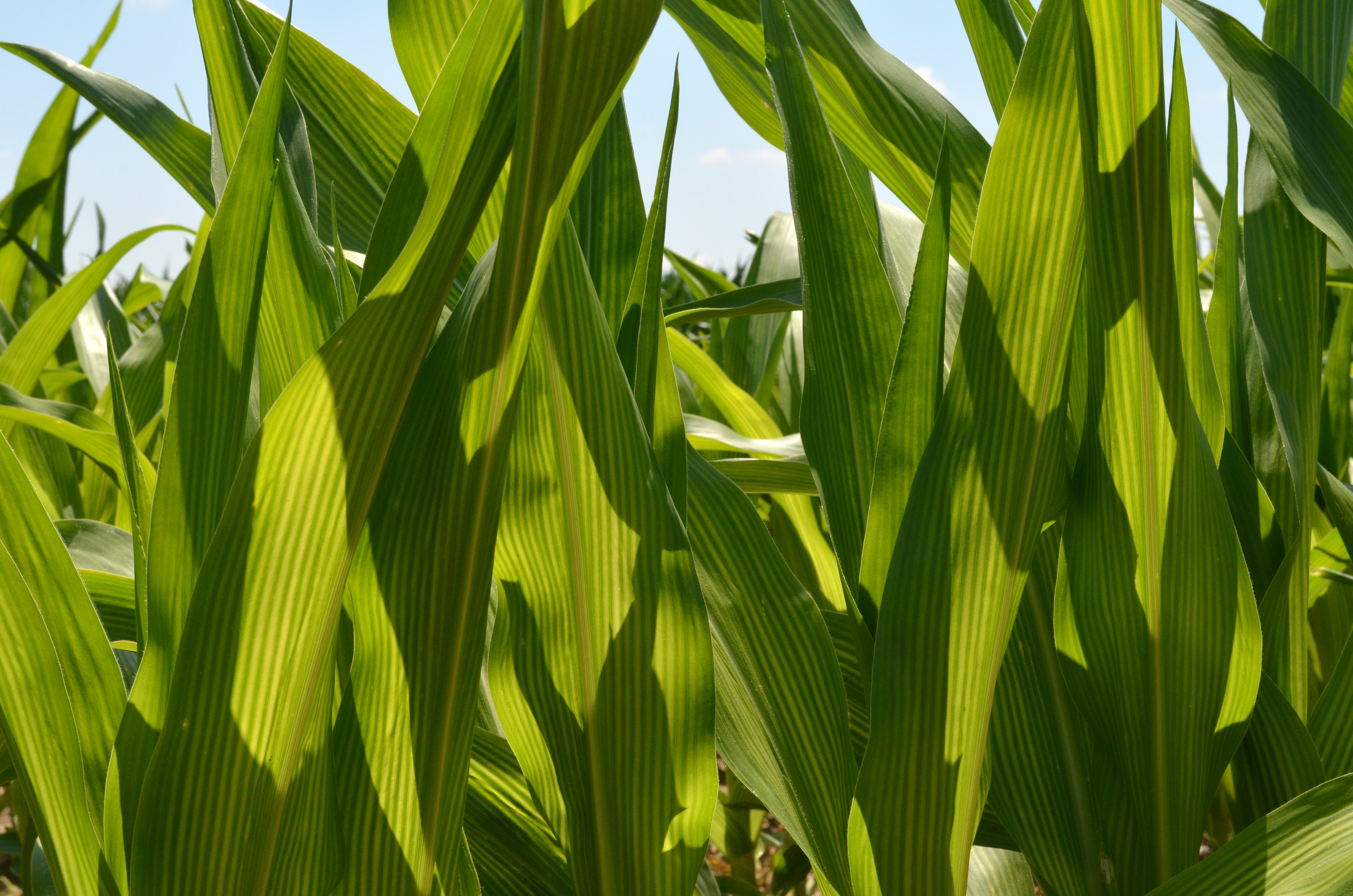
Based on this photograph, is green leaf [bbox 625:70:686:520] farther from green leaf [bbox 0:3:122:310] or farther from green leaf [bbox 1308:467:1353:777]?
green leaf [bbox 0:3:122:310]

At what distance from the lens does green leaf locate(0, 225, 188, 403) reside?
75 centimetres

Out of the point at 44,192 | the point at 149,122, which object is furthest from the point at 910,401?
the point at 44,192

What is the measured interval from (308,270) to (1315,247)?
444 millimetres

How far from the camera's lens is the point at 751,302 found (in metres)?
0.49

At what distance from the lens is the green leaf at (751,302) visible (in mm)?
484

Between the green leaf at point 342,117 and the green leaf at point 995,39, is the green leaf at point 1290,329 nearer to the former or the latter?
the green leaf at point 995,39

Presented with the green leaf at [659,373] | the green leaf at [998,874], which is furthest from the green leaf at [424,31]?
the green leaf at [998,874]

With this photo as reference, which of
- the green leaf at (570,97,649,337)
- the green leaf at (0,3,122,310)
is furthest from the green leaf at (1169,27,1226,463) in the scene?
the green leaf at (0,3,122,310)

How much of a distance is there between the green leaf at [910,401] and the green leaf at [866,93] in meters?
0.14

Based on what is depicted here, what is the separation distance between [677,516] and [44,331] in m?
0.70

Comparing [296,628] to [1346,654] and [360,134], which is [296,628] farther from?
[1346,654]

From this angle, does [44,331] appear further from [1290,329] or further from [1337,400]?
[1337,400]

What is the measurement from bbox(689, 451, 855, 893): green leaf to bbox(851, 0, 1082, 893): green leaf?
45 millimetres

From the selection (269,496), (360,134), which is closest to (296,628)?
(269,496)
